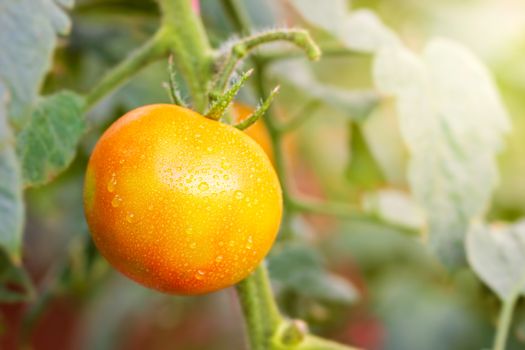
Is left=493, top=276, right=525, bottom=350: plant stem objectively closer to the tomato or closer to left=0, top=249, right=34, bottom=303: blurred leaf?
the tomato

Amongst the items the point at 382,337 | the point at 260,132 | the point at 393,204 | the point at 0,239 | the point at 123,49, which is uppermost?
the point at 0,239

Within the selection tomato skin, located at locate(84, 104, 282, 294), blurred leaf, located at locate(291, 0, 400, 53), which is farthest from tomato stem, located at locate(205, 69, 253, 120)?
blurred leaf, located at locate(291, 0, 400, 53)

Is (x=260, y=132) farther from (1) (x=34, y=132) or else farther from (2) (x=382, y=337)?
(2) (x=382, y=337)

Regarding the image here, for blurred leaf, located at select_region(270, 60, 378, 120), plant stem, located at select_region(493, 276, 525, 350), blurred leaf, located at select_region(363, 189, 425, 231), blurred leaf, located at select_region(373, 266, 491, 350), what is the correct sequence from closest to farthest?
plant stem, located at select_region(493, 276, 525, 350) → blurred leaf, located at select_region(270, 60, 378, 120) → blurred leaf, located at select_region(363, 189, 425, 231) → blurred leaf, located at select_region(373, 266, 491, 350)

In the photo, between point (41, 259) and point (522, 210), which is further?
point (41, 259)

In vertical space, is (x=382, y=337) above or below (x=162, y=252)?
below

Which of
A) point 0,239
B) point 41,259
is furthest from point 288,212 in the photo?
point 41,259

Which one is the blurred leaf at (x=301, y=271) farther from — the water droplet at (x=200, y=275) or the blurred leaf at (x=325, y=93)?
the water droplet at (x=200, y=275)
